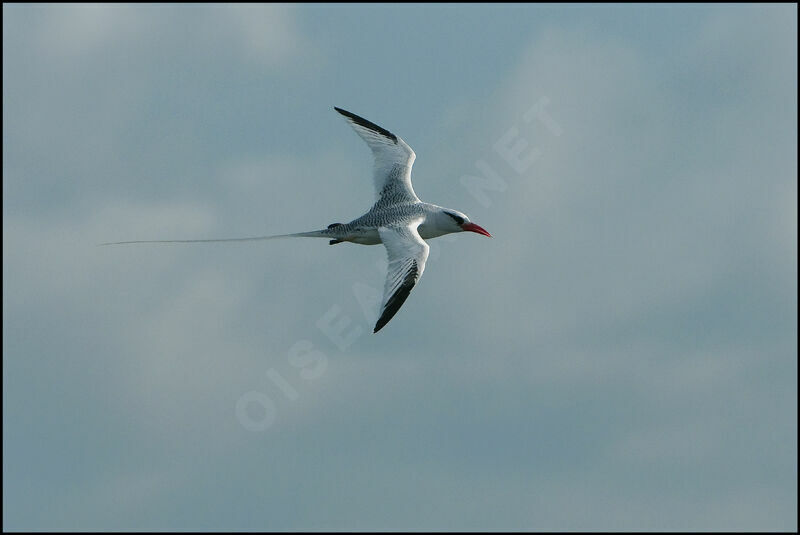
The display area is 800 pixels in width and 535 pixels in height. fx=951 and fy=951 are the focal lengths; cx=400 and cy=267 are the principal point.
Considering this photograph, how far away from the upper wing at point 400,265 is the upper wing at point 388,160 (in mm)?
3392

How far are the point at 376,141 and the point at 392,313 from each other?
9.61m

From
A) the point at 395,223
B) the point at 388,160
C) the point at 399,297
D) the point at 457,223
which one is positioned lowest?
the point at 399,297

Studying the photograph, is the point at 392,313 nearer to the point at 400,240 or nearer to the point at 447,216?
the point at 400,240

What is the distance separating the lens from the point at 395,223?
78.9 feet

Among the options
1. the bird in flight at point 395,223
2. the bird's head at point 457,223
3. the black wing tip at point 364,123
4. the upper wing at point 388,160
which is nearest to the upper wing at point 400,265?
the bird in flight at point 395,223

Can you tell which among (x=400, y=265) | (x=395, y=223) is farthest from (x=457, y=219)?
(x=400, y=265)

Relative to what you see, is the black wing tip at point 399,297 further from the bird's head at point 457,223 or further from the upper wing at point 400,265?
the bird's head at point 457,223

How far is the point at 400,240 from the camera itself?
2261cm

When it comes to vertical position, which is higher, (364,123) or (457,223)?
(364,123)

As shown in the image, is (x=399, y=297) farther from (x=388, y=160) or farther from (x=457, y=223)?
(x=388, y=160)

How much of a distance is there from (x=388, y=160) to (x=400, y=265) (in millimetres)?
7163

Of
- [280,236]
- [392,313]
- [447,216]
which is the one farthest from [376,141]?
[392,313]

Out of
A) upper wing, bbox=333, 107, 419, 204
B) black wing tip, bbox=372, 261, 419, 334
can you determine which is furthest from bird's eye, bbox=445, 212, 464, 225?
black wing tip, bbox=372, 261, 419, 334

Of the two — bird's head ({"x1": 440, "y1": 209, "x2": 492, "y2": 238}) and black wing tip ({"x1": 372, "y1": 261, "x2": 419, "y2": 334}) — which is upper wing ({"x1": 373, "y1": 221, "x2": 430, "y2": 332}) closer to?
black wing tip ({"x1": 372, "y1": 261, "x2": 419, "y2": 334})
